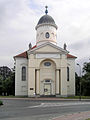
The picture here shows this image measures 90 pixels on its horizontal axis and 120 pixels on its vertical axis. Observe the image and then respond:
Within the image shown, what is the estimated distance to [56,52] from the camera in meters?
49.4

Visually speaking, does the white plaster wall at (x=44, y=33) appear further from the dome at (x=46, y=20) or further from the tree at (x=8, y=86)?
the tree at (x=8, y=86)

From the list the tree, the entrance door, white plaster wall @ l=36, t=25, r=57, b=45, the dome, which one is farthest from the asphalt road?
the tree

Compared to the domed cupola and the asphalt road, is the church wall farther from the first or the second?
the asphalt road

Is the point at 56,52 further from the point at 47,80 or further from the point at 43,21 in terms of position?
the point at 43,21

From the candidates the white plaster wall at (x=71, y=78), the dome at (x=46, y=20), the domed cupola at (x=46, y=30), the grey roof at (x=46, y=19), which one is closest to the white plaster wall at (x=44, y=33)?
the domed cupola at (x=46, y=30)

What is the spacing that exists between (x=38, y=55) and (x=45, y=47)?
8.49 ft

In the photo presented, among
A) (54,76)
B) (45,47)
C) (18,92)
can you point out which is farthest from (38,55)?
(18,92)

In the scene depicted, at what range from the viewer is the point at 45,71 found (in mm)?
50500

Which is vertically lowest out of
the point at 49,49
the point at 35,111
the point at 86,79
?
the point at 35,111

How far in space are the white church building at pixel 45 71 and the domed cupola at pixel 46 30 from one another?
6114 millimetres

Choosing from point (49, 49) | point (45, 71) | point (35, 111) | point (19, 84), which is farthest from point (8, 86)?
point (35, 111)

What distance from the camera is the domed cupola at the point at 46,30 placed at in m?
56.2

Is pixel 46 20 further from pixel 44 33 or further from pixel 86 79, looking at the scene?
pixel 86 79

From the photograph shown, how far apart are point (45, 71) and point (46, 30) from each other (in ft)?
39.8
